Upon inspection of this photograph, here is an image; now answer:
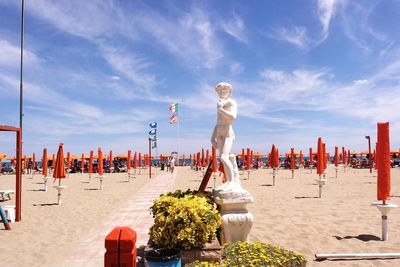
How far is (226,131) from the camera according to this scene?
6.33m

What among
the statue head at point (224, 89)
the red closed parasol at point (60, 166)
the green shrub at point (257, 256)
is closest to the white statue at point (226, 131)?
the statue head at point (224, 89)

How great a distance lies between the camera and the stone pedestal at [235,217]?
561 cm

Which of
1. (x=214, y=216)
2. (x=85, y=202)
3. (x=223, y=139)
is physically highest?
(x=223, y=139)

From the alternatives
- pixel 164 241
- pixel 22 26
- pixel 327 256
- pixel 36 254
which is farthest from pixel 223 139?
pixel 22 26

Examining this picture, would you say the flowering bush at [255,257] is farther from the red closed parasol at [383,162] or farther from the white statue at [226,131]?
the red closed parasol at [383,162]

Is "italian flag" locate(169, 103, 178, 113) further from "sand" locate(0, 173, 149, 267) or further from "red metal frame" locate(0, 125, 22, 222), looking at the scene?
"red metal frame" locate(0, 125, 22, 222)

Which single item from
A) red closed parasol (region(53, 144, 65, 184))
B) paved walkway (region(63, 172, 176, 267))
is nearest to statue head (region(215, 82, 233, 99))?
paved walkway (region(63, 172, 176, 267))

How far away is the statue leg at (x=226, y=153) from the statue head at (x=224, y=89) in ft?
2.94

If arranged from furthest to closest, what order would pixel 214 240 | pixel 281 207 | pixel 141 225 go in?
pixel 281 207 < pixel 141 225 < pixel 214 240

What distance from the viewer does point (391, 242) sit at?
23.4ft

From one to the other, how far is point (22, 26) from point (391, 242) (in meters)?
14.9

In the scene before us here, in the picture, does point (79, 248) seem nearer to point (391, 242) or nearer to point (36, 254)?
point (36, 254)

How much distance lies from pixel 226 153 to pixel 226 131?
18.1 inches

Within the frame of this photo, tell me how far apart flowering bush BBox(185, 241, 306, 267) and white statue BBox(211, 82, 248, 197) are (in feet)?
4.17
